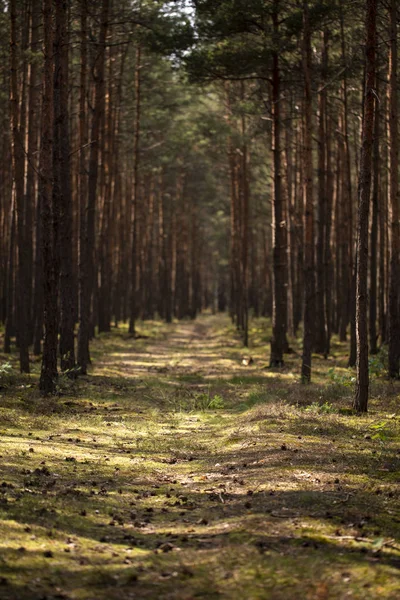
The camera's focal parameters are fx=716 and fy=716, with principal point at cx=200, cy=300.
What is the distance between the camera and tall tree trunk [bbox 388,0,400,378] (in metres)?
16.2

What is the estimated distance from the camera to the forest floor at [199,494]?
518 centimetres

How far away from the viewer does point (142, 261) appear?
141ft

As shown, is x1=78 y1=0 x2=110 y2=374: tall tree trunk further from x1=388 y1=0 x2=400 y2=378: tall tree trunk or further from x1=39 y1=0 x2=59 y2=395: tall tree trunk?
x1=388 y1=0 x2=400 y2=378: tall tree trunk

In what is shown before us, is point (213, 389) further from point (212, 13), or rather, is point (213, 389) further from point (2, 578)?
point (2, 578)

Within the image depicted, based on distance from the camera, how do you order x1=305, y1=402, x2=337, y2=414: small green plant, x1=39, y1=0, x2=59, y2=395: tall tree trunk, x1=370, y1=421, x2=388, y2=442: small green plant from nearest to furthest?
x1=370, y1=421, x2=388, y2=442: small green plant, x1=305, y1=402, x2=337, y2=414: small green plant, x1=39, y1=0, x2=59, y2=395: tall tree trunk

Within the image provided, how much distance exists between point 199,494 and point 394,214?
10458 mm

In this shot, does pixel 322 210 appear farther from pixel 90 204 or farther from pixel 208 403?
pixel 208 403

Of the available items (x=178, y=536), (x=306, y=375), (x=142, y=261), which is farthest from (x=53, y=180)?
(x=142, y=261)

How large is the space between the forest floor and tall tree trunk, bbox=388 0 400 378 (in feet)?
6.78

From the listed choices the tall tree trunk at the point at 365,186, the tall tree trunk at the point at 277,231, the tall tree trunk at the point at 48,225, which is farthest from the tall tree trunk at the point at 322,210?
the tall tree trunk at the point at 48,225

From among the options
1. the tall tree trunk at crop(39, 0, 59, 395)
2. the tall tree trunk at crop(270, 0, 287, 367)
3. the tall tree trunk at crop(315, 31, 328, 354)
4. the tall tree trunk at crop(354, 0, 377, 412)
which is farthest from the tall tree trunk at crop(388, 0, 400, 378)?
the tall tree trunk at crop(39, 0, 59, 395)

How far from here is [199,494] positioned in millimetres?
7734

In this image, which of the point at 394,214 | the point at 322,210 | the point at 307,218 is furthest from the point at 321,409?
the point at 322,210

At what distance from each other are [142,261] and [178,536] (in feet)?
122
